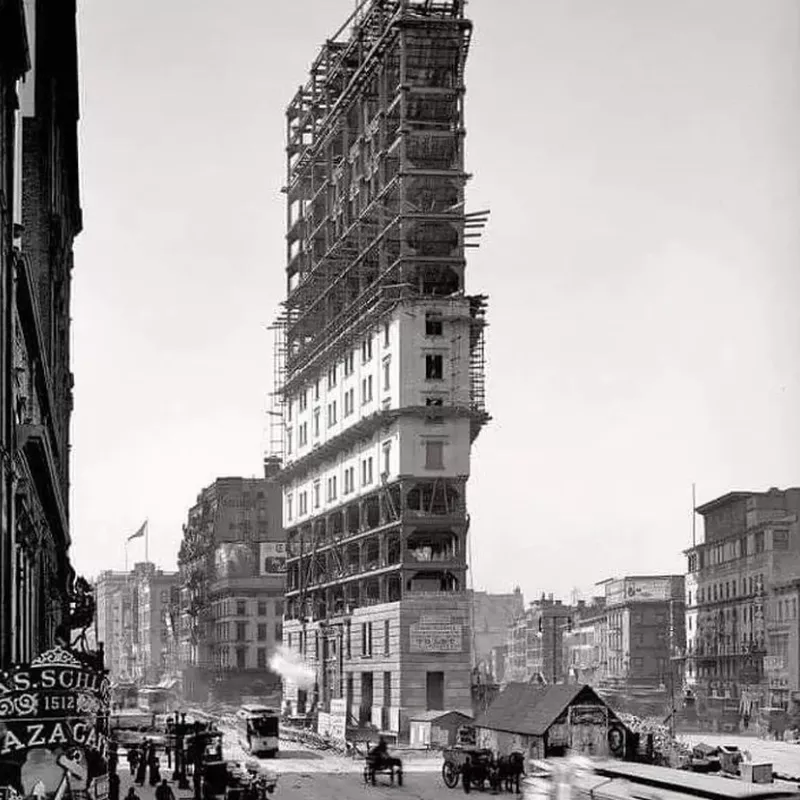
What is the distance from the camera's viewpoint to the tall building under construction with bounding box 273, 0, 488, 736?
86.9 metres

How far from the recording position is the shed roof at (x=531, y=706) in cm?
5259

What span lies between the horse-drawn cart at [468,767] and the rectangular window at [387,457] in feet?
120

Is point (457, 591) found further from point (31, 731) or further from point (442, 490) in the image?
point (31, 731)

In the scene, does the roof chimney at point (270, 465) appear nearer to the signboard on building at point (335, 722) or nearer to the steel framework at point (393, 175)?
the steel framework at point (393, 175)

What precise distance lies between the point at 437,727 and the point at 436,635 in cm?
1252

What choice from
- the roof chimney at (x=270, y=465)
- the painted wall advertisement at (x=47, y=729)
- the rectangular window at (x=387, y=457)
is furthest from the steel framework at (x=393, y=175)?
the painted wall advertisement at (x=47, y=729)

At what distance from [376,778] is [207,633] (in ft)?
340

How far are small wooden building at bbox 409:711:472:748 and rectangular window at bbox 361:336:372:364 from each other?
83.2 feet

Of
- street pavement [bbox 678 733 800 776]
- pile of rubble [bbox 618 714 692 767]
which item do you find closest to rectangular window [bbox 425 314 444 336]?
street pavement [bbox 678 733 800 776]

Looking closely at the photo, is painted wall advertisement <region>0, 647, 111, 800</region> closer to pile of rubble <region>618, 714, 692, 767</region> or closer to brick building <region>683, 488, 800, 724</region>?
pile of rubble <region>618, 714, 692, 767</region>

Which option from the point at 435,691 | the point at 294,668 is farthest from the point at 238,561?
the point at 435,691

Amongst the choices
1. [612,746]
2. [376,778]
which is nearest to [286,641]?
[376,778]

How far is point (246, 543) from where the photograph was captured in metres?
149

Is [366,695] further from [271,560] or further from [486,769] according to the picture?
[271,560]
